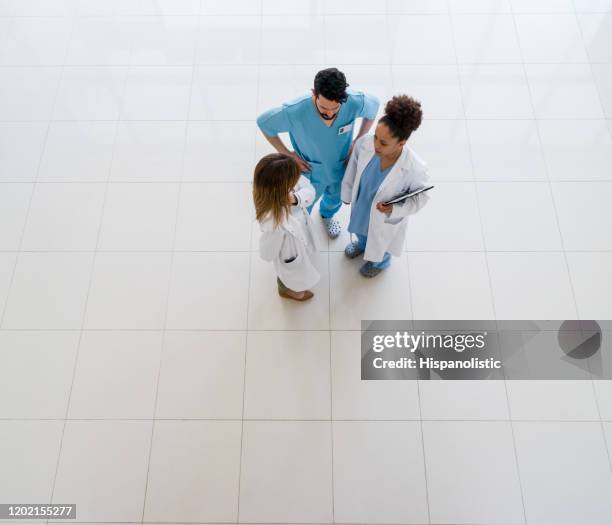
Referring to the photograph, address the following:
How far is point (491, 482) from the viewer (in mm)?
2307

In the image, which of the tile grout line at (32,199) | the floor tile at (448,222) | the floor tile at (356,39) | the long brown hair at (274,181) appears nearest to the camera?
the long brown hair at (274,181)

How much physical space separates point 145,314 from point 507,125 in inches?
113

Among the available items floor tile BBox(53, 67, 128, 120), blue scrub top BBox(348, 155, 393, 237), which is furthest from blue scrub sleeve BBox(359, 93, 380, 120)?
floor tile BBox(53, 67, 128, 120)

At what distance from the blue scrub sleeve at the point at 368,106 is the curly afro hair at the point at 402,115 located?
10.7 inches

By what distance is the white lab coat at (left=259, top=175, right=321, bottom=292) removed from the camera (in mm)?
2018

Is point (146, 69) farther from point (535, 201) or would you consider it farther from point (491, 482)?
point (491, 482)

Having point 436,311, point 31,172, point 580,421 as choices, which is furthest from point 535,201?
point 31,172

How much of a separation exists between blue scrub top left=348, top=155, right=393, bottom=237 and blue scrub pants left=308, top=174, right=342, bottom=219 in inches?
→ 7.5

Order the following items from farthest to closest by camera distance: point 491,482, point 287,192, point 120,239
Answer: point 120,239, point 491,482, point 287,192

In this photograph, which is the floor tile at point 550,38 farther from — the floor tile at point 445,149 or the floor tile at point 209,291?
the floor tile at point 209,291

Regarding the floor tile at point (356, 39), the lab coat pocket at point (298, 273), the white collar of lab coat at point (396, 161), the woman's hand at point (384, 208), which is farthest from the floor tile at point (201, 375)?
the floor tile at point (356, 39)

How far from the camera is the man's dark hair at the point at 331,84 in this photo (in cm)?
177

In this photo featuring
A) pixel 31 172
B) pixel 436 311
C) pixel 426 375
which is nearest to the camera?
pixel 426 375

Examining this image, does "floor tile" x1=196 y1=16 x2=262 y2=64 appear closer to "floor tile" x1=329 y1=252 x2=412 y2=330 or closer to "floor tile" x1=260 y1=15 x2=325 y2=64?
"floor tile" x1=260 y1=15 x2=325 y2=64
